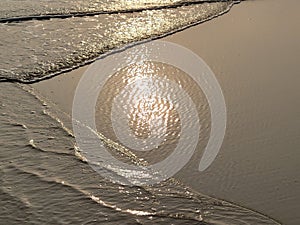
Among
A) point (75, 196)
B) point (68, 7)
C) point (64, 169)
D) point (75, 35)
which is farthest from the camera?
point (68, 7)

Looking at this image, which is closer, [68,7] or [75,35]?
[75,35]

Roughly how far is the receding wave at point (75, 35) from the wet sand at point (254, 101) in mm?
391

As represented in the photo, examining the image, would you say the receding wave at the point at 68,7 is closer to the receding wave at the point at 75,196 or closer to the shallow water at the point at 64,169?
the shallow water at the point at 64,169

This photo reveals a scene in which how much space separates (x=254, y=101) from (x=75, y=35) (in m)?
3.51

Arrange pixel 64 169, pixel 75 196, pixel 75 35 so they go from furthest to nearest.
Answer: pixel 75 35 → pixel 64 169 → pixel 75 196

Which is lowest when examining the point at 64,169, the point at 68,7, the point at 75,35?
the point at 64,169

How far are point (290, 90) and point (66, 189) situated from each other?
10.0 ft

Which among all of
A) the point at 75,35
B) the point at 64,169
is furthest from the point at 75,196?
the point at 75,35

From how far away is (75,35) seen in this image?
7.68 metres

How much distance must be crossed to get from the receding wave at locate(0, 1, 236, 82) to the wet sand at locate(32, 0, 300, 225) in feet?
1.28

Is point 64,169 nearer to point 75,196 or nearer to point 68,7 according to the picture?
point 75,196

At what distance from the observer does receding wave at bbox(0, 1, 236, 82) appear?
6.48 metres

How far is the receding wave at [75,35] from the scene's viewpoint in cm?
648

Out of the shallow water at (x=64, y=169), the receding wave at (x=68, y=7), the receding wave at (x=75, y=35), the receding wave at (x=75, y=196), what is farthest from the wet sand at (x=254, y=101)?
the receding wave at (x=68, y=7)
